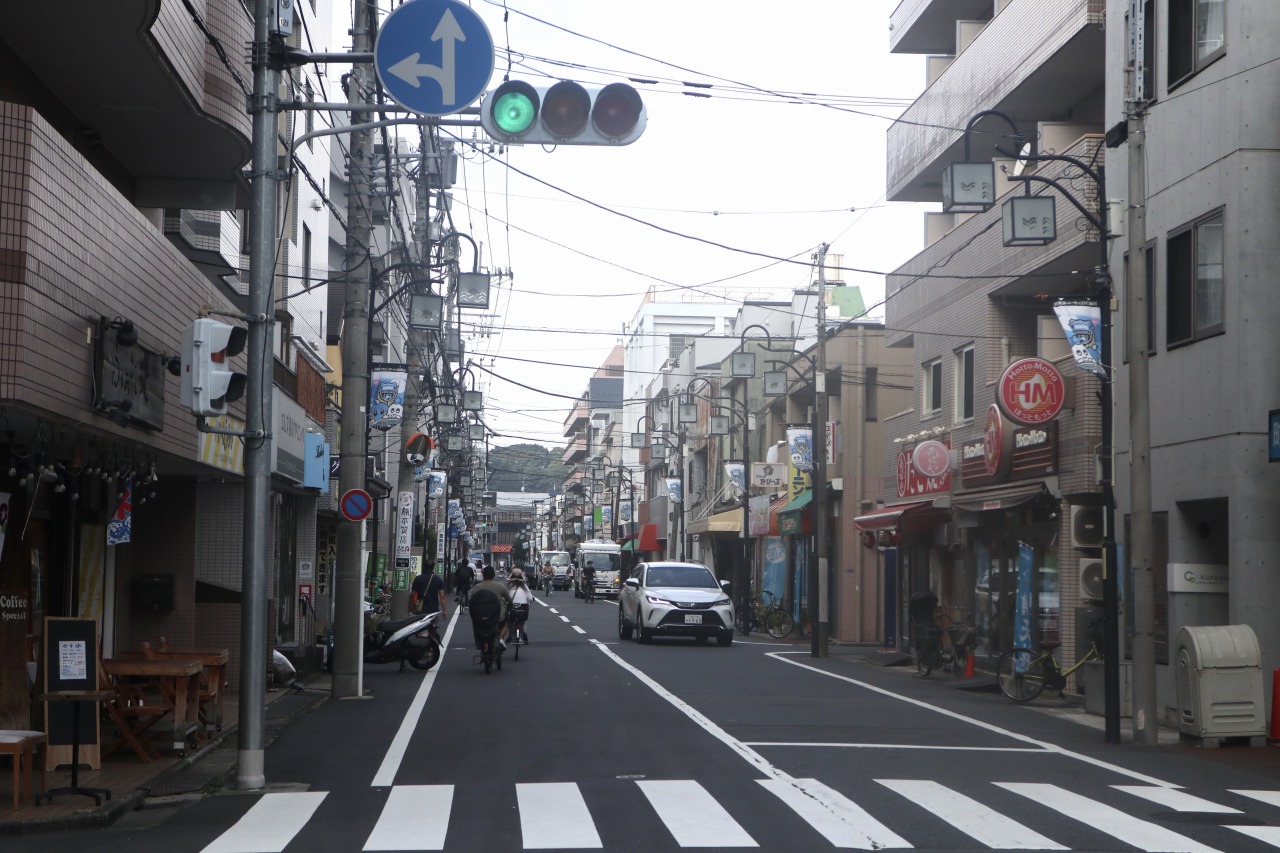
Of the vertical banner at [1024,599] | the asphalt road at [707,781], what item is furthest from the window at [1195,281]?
the vertical banner at [1024,599]

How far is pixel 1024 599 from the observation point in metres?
25.4

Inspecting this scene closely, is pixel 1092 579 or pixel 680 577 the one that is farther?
pixel 680 577

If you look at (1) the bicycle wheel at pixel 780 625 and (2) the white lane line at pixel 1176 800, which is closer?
(2) the white lane line at pixel 1176 800

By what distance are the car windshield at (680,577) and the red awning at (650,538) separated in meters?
48.1

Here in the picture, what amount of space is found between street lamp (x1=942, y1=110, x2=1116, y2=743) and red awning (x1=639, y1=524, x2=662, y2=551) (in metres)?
60.4

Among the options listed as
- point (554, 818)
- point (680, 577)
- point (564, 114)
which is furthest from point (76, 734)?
point (680, 577)

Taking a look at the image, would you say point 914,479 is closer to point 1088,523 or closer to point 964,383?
point 964,383

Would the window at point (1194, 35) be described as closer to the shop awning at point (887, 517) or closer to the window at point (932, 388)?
the window at point (932, 388)

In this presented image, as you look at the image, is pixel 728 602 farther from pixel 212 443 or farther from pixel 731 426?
pixel 731 426

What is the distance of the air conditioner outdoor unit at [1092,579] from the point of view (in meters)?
22.1

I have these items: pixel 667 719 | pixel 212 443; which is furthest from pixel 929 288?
pixel 212 443

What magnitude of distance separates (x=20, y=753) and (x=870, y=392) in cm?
3085

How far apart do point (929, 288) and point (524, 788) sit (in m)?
21.5

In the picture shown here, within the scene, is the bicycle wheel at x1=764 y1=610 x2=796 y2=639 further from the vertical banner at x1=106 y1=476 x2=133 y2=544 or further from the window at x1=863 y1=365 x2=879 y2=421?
the vertical banner at x1=106 y1=476 x2=133 y2=544
